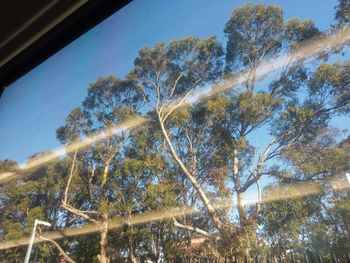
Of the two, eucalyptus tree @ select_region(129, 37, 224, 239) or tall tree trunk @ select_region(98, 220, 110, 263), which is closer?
tall tree trunk @ select_region(98, 220, 110, 263)

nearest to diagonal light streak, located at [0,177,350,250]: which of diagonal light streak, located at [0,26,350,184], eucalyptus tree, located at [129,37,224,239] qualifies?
eucalyptus tree, located at [129,37,224,239]

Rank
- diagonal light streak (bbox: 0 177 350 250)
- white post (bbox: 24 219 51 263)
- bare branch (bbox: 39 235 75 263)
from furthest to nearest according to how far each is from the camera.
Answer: white post (bbox: 24 219 51 263), bare branch (bbox: 39 235 75 263), diagonal light streak (bbox: 0 177 350 250)

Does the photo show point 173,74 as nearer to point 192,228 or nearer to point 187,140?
point 187,140

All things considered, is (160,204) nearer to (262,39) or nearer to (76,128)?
(76,128)

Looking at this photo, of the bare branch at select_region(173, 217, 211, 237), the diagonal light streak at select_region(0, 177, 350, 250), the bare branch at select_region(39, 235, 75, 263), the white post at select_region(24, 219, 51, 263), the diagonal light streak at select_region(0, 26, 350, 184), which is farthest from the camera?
the white post at select_region(24, 219, 51, 263)

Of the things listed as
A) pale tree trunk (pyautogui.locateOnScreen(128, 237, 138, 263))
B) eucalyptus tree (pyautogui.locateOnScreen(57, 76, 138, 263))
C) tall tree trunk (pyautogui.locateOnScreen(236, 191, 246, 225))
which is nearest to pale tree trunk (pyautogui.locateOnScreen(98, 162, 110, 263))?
eucalyptus tree (pyautogui.locateOnScreen(57, 76, 138, 263))

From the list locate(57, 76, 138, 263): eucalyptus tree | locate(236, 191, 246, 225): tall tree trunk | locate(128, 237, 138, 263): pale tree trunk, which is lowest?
locate(128, 237, 138, 263): pale tree trunk

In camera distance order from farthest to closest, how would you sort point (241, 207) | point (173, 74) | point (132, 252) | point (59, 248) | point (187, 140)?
point (173, 74), point (187, 140), point (59, 248), point (132, 252), point (241, 207)

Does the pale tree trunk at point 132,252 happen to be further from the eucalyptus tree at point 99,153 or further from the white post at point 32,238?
the white post at point 32,238

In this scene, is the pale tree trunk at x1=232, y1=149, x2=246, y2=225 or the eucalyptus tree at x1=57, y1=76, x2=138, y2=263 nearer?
the pale tree trunk at x1=232, y1=149, x2=246, y2=225

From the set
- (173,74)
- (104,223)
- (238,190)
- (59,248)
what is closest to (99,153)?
(104,223)

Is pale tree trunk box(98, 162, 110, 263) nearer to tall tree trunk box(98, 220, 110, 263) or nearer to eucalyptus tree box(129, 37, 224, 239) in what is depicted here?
tall tree trunk box(98, 220, 110, 263)

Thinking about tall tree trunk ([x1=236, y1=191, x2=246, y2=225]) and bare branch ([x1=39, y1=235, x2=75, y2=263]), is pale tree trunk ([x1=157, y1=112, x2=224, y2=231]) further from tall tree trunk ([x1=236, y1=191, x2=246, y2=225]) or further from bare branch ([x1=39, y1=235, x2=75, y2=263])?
bare branch ([x1=39, y1=235, x2=75, y2=263])

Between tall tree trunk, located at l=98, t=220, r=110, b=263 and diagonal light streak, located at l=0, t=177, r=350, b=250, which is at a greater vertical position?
diagonal light streak, located at l=0, t=177, r=350, b=250
